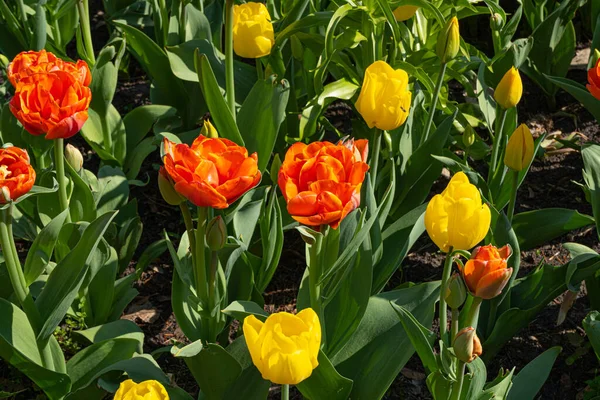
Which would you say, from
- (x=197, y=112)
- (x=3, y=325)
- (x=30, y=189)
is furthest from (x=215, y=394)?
(x=197, y=112)

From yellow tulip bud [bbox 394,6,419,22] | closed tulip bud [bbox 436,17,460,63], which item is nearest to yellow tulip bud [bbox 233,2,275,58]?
yellow tulip bud [bbox 394,6,419,22]

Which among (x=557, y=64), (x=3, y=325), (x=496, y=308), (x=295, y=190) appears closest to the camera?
(x=295, y=190)

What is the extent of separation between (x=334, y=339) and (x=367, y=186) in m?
0.36

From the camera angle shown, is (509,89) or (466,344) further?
(509,89)

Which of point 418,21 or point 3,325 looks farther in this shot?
point 418,21

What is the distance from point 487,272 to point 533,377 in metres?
0.58

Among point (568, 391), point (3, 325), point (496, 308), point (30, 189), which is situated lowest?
point (568, 391)

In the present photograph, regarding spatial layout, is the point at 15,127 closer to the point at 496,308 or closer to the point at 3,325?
the point at 3,325

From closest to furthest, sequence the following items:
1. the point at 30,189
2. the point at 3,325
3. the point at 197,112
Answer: the point at 30,189
the point at 3,325
the point at 197,112

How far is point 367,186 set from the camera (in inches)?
76.0

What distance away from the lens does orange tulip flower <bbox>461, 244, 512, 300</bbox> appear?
142cm

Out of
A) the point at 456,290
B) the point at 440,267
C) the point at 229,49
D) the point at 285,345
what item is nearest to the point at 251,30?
the point at 229,49

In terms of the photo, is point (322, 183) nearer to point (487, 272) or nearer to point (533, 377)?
point (487, 272)

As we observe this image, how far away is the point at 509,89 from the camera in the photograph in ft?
6.62
